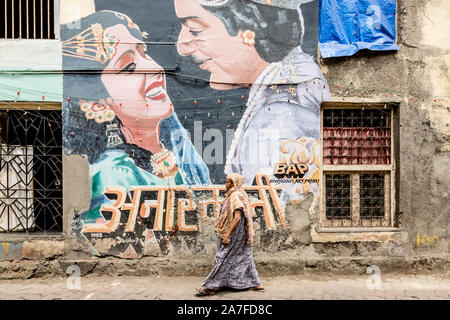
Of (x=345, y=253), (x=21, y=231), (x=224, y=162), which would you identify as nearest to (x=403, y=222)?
(x=345, y=253)

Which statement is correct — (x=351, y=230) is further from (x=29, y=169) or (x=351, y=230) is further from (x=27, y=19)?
(x=27, y=19)

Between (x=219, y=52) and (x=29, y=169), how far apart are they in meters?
3.55

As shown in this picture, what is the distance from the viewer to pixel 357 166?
237 inches

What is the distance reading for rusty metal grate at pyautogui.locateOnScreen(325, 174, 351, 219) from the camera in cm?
605

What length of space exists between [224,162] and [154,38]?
2208mm

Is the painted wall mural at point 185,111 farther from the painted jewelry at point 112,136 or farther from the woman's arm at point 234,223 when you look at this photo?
the woman's arm at point 234,223

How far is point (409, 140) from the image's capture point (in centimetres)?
588

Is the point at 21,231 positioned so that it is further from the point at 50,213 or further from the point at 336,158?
the point at 336,158

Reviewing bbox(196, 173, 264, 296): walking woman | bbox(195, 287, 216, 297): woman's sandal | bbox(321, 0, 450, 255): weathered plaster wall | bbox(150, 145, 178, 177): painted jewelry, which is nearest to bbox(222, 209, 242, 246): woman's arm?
bbox(196, 173, 264, 296): walking woman

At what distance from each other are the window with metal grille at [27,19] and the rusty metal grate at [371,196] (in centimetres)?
558

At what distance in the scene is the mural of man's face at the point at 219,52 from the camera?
573 cm

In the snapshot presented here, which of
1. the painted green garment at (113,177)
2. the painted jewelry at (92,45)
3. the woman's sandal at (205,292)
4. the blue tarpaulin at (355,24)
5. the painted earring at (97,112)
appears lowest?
the woman's sandal at (205,292)

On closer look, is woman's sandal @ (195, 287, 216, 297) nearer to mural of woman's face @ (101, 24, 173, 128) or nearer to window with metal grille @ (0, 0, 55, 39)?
mural of woman's face @ (101, 24, 173, 128)

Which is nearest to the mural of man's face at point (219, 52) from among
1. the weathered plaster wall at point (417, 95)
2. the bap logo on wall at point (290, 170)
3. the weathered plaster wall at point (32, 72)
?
the weathered plaster wall at point (417, 95)
